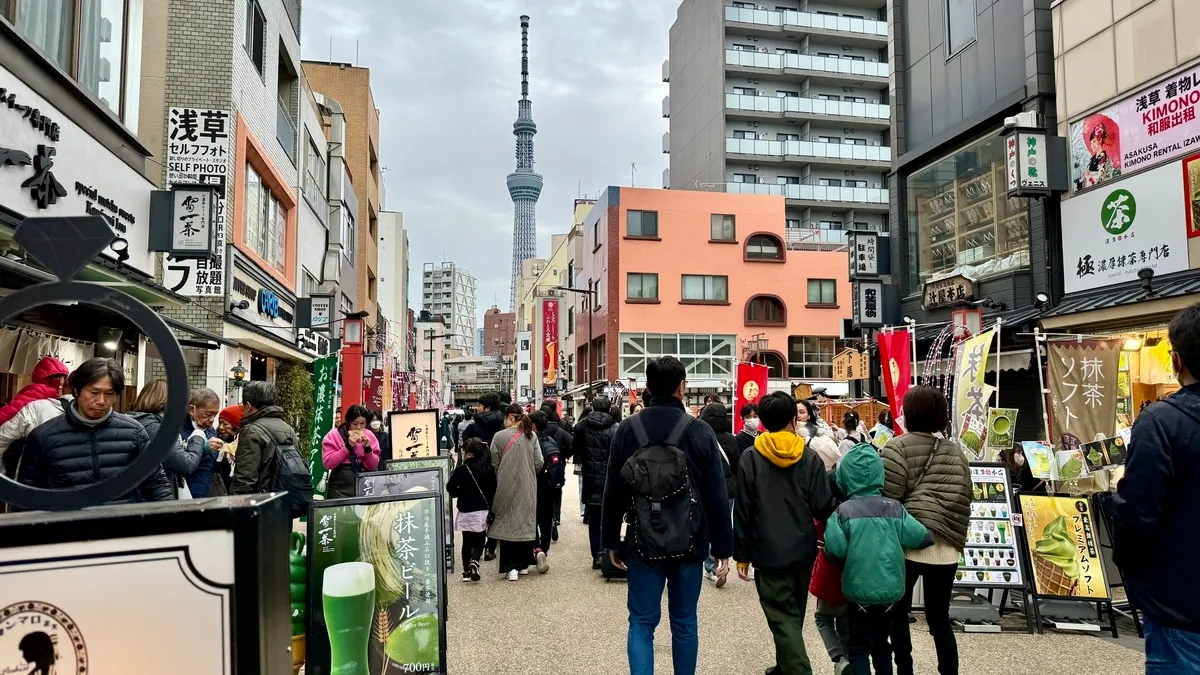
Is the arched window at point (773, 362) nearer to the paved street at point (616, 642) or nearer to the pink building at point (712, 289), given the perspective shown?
the pink building at point (712, 289)

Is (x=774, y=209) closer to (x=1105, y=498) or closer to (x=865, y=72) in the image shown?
(x=865, y=72)

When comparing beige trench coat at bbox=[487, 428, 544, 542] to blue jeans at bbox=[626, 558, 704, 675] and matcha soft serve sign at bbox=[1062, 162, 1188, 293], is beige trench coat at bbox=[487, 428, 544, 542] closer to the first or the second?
blue jeans at bbox=[626, 558, 704, 675]

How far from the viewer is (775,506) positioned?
4508 mm

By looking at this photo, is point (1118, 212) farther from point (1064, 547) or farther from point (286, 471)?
point (286, 471)

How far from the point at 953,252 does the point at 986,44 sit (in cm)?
386

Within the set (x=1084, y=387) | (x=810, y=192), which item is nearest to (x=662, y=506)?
(x=1084, y=387)

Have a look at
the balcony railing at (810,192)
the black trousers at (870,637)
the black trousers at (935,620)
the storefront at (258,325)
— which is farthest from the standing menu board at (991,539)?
the balcony railing at (810,192)

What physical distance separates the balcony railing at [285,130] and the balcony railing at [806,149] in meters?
25.8

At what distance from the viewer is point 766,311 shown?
37.2 m

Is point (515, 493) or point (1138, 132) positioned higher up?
point (1138, 132)

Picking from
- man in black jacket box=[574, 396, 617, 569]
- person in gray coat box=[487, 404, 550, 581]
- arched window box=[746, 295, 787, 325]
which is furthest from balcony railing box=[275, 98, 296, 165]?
arched window box=[746, 295, 787, 325]

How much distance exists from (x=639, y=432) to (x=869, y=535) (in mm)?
1368

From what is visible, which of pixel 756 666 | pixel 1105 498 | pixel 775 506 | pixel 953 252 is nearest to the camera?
pixel 775 506

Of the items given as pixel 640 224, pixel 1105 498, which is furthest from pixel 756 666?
pixel 640 224
